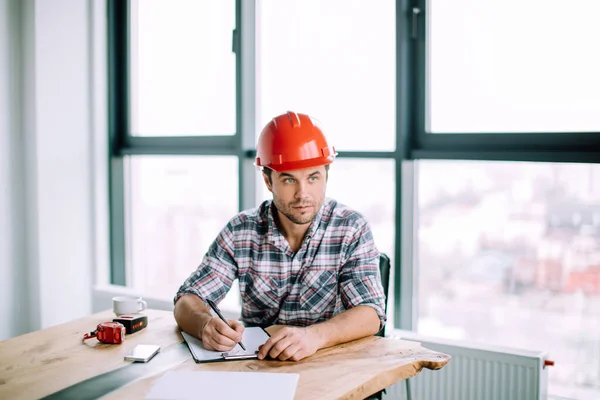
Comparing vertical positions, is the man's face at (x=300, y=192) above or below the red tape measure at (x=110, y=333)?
above

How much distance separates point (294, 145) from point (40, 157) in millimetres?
2027

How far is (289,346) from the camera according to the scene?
5.32 feet

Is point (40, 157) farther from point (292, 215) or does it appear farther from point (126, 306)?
point (292, 215)

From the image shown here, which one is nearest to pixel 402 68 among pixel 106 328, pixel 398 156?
pixel 398 156

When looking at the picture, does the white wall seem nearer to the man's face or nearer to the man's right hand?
the man's face

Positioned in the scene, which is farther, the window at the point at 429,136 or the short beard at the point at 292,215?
the window at the point at 429,136

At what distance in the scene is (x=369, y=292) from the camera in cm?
201

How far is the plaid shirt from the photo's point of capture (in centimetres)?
214

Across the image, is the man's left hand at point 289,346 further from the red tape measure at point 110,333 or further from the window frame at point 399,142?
the window frame at point 399,142

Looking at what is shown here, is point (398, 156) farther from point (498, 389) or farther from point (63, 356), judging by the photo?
point (63, 356)

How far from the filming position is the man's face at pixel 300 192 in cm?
207

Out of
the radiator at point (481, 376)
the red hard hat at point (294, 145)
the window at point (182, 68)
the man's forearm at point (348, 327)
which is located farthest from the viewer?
the window at point (182, 68)

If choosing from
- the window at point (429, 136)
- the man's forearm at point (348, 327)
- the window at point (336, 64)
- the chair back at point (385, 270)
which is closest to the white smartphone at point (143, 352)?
the man's forearm at point (348, 327)

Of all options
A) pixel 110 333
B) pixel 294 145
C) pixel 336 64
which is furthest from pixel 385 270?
pixel 336 64
